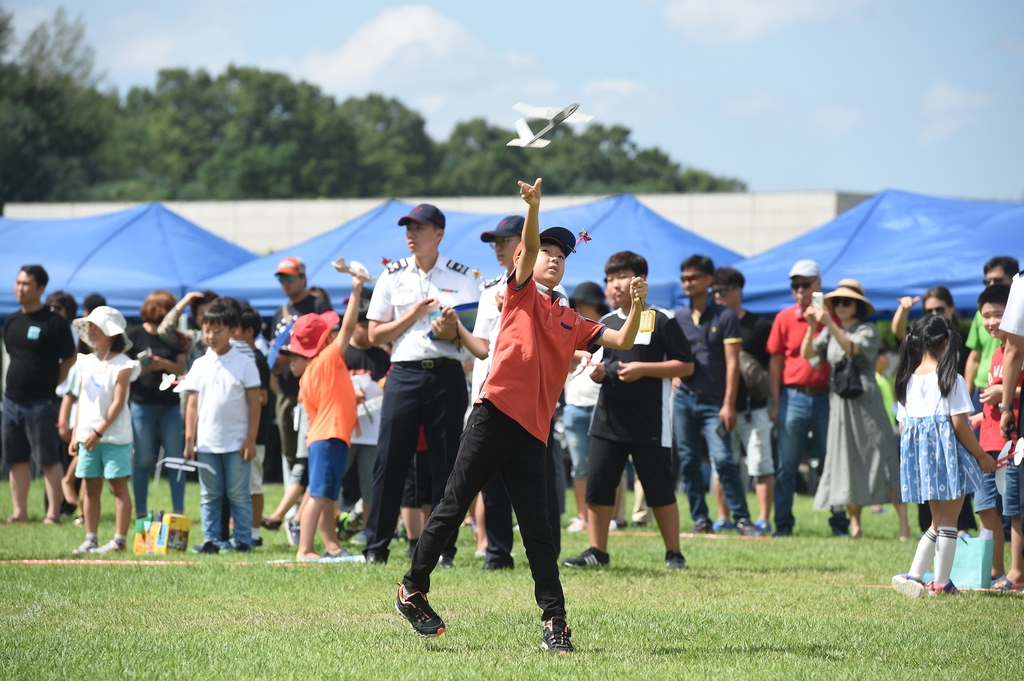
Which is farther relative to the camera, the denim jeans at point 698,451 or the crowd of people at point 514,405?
the denim jeans at point 698,451

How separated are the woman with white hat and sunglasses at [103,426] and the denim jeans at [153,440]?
154 centimetres

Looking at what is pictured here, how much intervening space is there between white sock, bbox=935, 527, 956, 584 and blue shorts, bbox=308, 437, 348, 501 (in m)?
3.91

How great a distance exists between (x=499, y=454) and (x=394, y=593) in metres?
1.61

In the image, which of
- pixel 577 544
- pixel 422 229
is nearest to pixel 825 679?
pixel 422 229

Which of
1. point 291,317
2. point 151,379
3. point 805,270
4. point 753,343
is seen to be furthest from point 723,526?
point 151,379

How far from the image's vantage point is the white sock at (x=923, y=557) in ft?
22.7

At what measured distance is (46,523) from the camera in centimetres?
1088

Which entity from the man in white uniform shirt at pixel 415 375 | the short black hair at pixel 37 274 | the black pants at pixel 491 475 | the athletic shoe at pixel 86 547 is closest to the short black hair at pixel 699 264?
the man in white uniform shirt at pixel 415 375

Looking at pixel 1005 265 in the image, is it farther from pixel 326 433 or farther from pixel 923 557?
pixel 326 433

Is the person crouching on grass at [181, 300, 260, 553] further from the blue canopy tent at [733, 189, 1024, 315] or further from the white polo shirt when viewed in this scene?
the blue canopy tent at [733, 189, 1024, 315]

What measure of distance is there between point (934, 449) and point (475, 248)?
8.71 meters

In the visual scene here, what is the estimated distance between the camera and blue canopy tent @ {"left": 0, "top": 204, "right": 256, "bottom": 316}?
47.8ft

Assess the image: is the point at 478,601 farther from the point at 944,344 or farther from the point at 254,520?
the point at 254,520

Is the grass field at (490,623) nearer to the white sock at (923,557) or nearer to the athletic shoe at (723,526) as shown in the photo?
the white sock at (923,557)
